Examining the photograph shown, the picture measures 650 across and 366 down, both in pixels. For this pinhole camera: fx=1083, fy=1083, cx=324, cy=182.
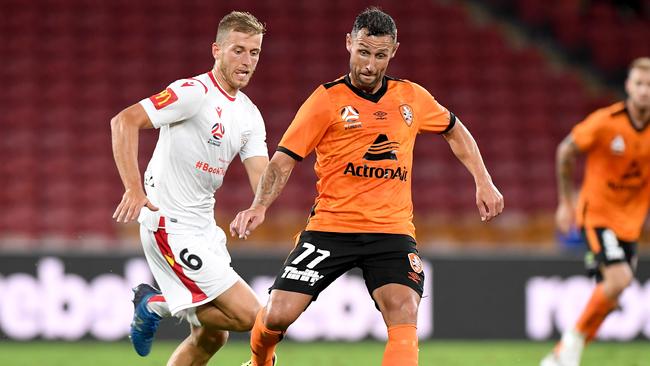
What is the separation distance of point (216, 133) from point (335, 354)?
3.69 m

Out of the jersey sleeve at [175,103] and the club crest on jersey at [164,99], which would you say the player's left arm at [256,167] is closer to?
the jersey sleeve at [175,103]

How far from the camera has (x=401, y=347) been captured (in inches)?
204

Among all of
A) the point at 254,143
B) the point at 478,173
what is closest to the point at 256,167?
the point at 254,143

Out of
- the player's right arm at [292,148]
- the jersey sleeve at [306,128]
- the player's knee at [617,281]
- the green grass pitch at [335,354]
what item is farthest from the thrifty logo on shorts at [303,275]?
the player's knee at [617,281]

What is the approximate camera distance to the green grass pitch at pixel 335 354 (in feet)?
27.2

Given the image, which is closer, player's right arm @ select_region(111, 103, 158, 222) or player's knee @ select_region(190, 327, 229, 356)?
player's right arm @ select_region(111, 103, 158, 222)

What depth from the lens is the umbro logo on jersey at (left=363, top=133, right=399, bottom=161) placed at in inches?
217

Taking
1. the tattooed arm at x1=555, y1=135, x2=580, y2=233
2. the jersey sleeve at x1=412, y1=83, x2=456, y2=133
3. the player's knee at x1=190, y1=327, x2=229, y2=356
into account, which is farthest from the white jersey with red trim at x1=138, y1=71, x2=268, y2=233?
the tattooed arm at x1=555, y1=135, x2=580, y2=233

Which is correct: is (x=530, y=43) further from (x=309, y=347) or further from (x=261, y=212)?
(x=261, y=212)

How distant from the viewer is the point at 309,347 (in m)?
9.57

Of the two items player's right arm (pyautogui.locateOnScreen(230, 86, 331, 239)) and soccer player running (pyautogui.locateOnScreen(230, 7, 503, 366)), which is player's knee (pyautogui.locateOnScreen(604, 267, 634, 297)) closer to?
soccer player running (pyautogui.locateOnScreen(230, 7, 503, 366))

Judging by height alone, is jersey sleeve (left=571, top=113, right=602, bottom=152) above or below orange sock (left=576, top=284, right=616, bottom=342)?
above

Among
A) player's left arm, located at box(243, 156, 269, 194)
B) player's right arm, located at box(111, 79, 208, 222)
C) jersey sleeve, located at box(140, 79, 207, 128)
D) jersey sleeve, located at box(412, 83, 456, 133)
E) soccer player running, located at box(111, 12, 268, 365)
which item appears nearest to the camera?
player's right arm, located at box(111, 79, 208, 222)

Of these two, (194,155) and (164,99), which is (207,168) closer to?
(194,155)
